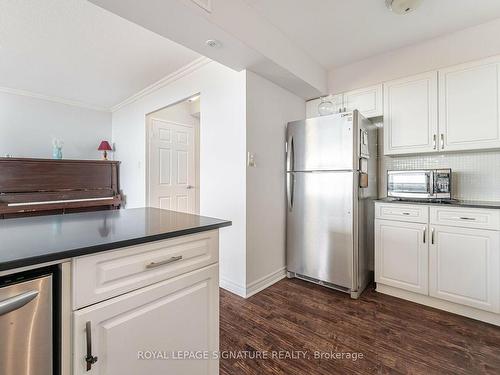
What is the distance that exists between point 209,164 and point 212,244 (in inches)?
61.5

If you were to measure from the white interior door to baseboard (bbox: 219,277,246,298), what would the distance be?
191cm

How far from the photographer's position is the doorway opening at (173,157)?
3703 mm

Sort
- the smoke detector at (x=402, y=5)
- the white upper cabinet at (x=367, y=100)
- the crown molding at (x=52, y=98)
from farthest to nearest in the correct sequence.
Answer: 1. the crown molding at (x=52, y=98)
2. the white upper cabinet at (x=367, y=100)
3. the smoke detector at (x=402, y=5)

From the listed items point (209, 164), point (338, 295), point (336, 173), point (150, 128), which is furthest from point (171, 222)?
point (150, 128)

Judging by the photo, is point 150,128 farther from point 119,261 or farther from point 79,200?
point 119,261

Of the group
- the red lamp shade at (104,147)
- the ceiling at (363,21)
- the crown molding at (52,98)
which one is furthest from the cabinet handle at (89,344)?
the crown molding at (52,98)

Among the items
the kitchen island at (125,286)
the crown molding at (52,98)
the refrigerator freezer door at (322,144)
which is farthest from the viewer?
the crown molding at (52,98)

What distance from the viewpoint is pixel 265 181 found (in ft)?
8.26

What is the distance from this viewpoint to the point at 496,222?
5.89 ft

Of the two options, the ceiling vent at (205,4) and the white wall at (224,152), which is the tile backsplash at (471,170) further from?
the ceiling vent at (205,4)

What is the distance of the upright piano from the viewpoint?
328cm

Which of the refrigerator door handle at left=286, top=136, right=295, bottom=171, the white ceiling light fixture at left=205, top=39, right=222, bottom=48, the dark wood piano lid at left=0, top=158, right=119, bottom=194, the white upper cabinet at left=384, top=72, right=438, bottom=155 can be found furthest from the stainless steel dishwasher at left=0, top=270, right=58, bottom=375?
the dark wood piano lid at left=0, top=158, right=119, bottom=194

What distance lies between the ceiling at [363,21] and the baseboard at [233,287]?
246 cm

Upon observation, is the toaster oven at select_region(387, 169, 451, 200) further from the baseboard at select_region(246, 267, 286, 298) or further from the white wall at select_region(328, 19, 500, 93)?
the baseboard at select_region(246, 267, 286, 298)
